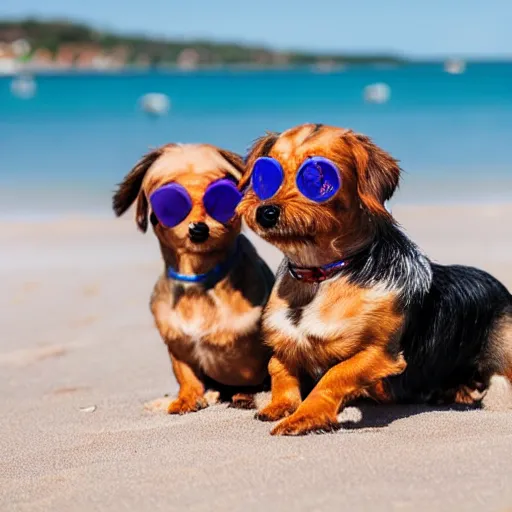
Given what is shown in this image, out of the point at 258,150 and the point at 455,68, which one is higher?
the point at 258,150

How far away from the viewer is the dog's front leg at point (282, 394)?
4012 mm

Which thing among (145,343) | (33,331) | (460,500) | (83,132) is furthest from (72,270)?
(83,132)

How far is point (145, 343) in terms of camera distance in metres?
6.98

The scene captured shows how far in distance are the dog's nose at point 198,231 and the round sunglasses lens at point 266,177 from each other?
0.47 metres

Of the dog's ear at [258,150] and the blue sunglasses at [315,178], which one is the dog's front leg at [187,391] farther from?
the blue sunglasses at [315,178]

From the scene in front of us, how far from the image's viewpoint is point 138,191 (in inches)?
182

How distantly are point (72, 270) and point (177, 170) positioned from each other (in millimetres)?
5555

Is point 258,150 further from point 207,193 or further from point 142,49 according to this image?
point 142,49

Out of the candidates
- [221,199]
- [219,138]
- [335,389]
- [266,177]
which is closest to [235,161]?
[221,199]

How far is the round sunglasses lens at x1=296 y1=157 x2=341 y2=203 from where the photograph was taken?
3.65 meters

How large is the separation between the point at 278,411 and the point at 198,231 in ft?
2.72

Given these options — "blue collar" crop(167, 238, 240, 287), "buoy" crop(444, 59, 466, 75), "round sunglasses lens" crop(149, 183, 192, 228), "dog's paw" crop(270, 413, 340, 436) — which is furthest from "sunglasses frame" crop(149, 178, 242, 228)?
"buoy" crop(444, 59, 466, 75)

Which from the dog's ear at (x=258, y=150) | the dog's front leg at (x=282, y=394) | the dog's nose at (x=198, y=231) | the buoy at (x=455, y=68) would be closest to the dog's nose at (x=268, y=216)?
the dog's ear at (x=258, y=150)

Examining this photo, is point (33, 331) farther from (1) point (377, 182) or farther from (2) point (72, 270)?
(1) point (377, 182)
